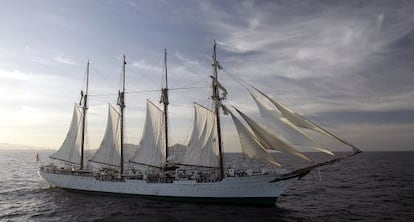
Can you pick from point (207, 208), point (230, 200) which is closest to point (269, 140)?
point (230, 200)

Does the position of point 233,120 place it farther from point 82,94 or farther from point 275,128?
point 82,94

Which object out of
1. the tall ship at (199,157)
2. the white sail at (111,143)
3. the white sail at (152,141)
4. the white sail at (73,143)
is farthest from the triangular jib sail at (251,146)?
the white sail at (73,143)

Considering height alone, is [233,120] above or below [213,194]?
above

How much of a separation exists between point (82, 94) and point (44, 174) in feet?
43.7

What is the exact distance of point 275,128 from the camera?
34188 mm

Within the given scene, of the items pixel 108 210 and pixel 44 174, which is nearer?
pixel 108 210

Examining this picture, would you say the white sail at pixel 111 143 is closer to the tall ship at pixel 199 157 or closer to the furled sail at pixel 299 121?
the tall ship at pixel 199 157

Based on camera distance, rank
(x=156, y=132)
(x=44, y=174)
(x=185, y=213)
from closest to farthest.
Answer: (x=185, y=213)
(x=156, y=132)
(x=44, y=174)

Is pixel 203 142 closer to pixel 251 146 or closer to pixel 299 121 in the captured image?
pixel 251 146

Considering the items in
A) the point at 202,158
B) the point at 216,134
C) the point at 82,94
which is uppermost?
the point at 82,94

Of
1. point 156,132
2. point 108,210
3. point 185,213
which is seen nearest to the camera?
point 185,213

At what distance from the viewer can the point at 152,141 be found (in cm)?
4400

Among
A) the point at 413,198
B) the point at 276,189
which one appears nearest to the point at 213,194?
the point at 276,189

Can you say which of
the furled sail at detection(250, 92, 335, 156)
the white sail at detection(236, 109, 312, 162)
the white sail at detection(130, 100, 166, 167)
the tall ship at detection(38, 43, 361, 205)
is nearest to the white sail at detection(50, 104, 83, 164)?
the tall ship at detection(38, 43, 361, 205)
